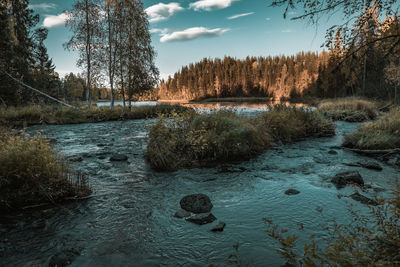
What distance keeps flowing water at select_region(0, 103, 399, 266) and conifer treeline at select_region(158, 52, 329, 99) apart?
7574 centimetres

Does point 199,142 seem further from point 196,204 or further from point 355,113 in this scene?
point 355,113

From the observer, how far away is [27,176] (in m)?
4.92

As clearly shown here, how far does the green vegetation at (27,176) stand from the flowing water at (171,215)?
0.37 meters

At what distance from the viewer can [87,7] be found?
2250 centimetres

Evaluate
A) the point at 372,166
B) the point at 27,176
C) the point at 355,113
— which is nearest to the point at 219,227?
the point at 27,176

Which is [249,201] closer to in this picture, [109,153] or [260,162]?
[260,162]

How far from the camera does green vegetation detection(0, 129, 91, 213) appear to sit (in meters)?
4.83

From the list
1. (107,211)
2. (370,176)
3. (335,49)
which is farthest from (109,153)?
(370,176)

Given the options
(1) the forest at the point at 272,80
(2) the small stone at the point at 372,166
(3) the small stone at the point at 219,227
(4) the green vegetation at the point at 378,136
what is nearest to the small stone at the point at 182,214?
(3) the small stone at the point at 219,227

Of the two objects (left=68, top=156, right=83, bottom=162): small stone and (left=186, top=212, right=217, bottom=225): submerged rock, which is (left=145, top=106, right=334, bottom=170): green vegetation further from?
(left=186, top=212, right=217, bottom=225): submerged rock

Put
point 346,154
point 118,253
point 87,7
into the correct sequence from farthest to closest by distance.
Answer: point 87,7 → point 346,154 → point 118,253

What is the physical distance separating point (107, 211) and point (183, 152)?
4089mm

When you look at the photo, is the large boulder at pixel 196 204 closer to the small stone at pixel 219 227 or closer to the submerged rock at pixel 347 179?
the small stone at pixel 219 227

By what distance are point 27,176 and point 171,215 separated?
3.24m
